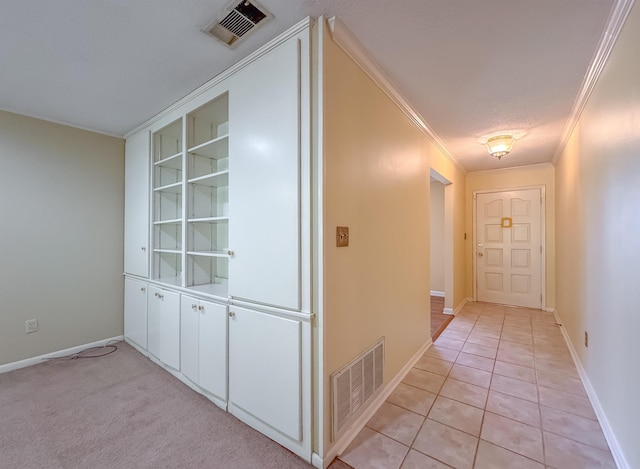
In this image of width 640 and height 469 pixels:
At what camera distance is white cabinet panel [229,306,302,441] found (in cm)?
152

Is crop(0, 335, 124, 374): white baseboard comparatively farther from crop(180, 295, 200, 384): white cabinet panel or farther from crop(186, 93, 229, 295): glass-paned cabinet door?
crop(186, 93, 229, 295): glass-paned cabinet door

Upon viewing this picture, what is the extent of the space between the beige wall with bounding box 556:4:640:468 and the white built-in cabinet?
1605 millimetres

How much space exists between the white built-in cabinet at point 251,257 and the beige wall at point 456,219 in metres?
2.68

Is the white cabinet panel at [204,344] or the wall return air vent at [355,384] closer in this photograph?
the wall return air vent at [355,384]

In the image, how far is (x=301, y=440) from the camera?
1.52 m

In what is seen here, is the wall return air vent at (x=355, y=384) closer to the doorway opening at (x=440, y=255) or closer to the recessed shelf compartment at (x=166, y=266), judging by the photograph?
the doorway opening at (x=440, y=255)

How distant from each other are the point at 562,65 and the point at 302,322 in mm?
2375

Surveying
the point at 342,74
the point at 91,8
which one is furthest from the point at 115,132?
the point at 342,74

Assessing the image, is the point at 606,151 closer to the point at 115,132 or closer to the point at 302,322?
the point at 302,322

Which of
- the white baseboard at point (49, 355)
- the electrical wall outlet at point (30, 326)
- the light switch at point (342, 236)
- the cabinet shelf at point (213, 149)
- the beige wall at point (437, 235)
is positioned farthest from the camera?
the beige wall at point (437, 235)

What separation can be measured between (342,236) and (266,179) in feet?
1.85

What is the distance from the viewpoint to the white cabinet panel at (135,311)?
280cm

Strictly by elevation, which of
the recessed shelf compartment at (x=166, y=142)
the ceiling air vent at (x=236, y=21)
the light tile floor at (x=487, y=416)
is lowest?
the light tile floor at (x=487, y=416)

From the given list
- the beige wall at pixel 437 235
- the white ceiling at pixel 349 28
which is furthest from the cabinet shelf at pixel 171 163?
the beige wall at pixel 437 235
